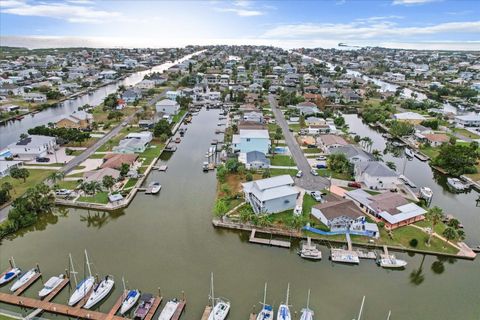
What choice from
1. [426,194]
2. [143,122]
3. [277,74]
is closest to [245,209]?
[426,194]

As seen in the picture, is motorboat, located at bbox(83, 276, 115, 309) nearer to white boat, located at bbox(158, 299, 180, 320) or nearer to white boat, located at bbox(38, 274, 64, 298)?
white boat, located at bbox(38, 274, 64, 298)

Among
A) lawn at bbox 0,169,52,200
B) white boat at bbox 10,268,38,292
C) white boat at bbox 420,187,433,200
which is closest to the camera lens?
white boat at bbox 10,268,38,292

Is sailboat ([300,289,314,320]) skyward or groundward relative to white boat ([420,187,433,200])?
groundward

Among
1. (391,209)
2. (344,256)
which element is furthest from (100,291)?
(391,209)

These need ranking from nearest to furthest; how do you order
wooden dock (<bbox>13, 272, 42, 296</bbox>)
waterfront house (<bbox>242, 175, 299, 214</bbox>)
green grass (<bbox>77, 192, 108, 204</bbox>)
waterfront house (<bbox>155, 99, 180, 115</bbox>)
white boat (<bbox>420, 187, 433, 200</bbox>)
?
wooden dock (<bbox>13, 272, 42, 296</bbox>)
waterfront house (<bbox>242, 175, 299, 214</bbox>)
green grass (<bbox>77, 192, 108, 204</bbox>)
white boat (<bbox>420, 187, 433, 200</bbox>)
waterfront house (<bbox>155, 99, 180, 115</bbox>)

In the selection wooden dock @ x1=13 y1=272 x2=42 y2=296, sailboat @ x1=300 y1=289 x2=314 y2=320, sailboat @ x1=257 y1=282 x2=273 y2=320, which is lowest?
wooden dock @ x1=13 y1=272 x2=42 y2=296

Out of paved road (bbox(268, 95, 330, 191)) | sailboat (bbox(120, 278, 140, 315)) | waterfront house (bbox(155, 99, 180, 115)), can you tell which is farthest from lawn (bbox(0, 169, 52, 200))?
waterfront house (bbox(155, 99, 180, 115))

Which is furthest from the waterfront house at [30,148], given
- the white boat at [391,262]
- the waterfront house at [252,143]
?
the white boat at [391,262]

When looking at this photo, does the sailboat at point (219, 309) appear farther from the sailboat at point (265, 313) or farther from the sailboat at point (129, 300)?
the sailboat at point (129, 300)
